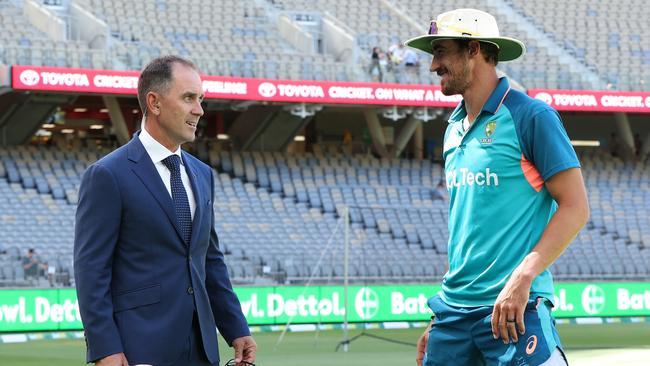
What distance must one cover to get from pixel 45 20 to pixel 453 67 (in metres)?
29.9

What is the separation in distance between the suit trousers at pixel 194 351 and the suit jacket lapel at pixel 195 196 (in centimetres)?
34

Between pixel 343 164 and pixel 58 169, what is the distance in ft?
25.9

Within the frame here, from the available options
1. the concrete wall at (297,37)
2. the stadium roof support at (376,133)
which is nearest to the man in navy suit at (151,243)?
the concrete wall at (297,37)

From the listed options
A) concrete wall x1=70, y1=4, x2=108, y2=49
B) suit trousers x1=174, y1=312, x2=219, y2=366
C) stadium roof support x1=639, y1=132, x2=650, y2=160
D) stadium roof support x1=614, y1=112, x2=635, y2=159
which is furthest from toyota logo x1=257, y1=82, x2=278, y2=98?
suit trousers x1=174, y1=312, x2=219, y2=366

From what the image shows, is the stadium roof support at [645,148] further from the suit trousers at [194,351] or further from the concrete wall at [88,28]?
the suit trousers at [194,351]

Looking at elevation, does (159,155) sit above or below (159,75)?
below

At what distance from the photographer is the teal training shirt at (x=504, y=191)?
5.15 metres

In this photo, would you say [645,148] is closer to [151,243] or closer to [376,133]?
[376,133]

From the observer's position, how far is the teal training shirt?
5152 millimetres

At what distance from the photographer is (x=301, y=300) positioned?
83.5 ft

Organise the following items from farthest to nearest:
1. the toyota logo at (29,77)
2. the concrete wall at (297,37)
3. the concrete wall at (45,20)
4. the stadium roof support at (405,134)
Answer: the stadium roof support at (405,134) → the concrete wall at (297,37) → the concrete wall at (45,20) → the toyota logo at (29,77)

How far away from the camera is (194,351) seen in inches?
Answer: 219

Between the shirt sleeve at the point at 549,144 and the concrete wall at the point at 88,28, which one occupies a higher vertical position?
the shirt sleeve at the point at 549,144

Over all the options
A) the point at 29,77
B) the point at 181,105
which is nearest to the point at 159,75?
the point at 181,105
